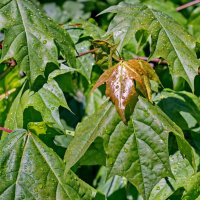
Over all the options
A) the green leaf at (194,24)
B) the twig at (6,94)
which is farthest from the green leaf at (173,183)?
the green leaf at (194,24)

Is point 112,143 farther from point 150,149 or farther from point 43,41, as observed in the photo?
point 43,41

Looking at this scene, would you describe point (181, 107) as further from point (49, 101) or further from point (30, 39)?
point (30, 39)

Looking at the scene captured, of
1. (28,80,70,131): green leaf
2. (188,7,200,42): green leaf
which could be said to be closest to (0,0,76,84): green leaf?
(28,80,70,131): green leaf

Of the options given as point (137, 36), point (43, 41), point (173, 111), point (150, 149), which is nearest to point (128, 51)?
point (137, 36)

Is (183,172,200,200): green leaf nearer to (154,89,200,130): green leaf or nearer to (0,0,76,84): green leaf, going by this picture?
(154,89,200,130): green leaf

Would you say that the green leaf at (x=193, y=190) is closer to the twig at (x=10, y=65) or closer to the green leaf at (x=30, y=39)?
the green leaf at (x=30, y=39)

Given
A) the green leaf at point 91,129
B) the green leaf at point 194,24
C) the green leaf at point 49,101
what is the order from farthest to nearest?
the green leaf at point 194,24 < the green leaf at point 49,101 < the green leaf at point 91,129

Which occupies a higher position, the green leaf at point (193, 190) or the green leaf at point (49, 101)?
the green leaf at point (49, 101)
